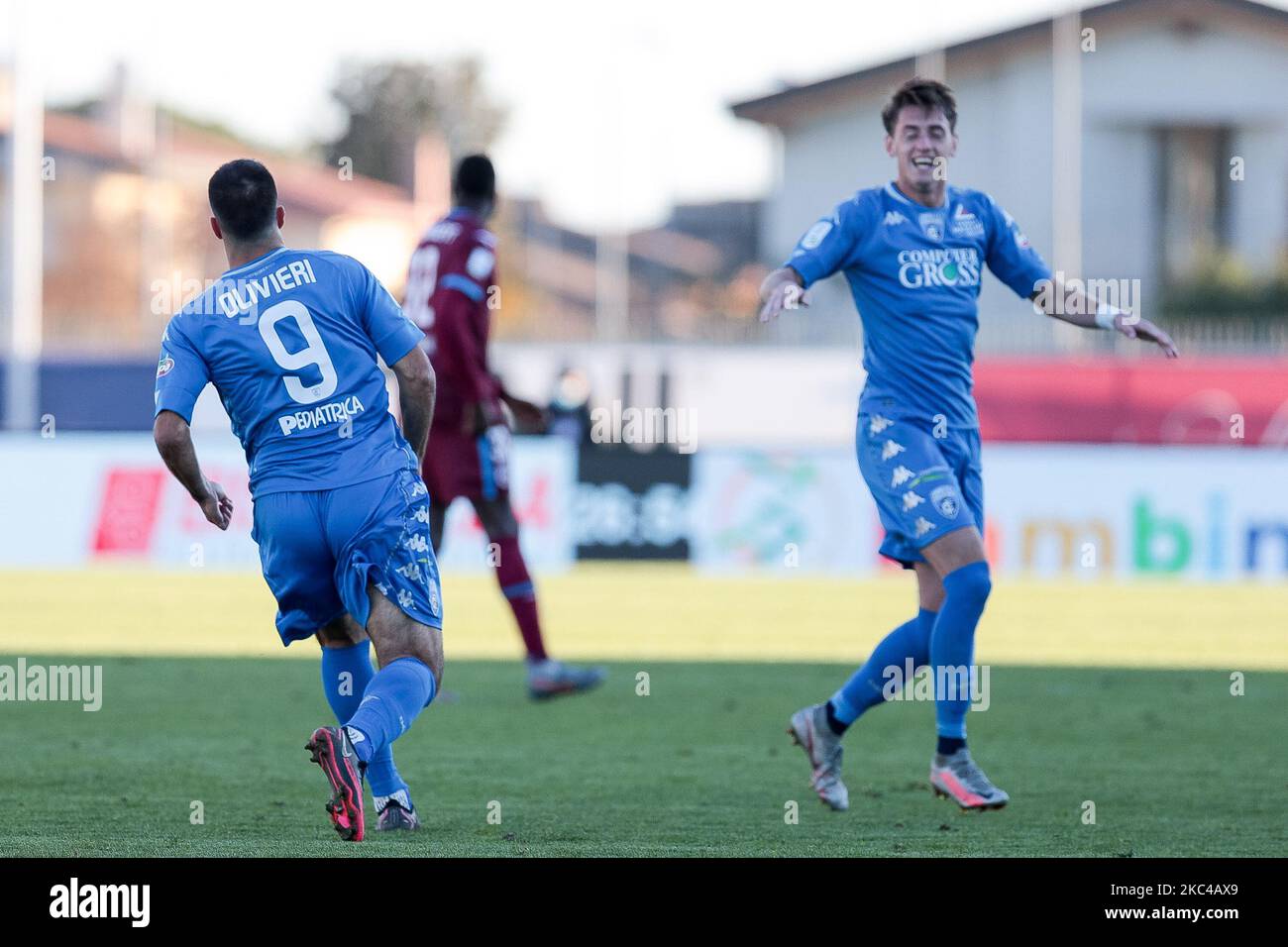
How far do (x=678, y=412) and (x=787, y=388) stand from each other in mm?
1694

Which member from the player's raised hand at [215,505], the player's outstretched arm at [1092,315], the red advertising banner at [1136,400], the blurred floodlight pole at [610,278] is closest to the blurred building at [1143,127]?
the blurred floodlight pole at [610,278]

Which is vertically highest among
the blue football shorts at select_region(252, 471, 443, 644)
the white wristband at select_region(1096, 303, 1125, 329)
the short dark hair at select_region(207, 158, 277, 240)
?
the short dark hair at select_region(207, 158, 277, 240)

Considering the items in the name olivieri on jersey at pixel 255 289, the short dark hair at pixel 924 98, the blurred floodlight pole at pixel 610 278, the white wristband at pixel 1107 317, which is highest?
the blurred floodlight pole at pixel 610 278

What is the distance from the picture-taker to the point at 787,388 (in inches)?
1268

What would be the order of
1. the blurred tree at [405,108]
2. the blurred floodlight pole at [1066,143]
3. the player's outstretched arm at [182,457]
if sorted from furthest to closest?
1. the blurred tree at [405,108]
2. the blurred floodlight pole at [1066,143]
3. the player's outstretched arm at [182,457]

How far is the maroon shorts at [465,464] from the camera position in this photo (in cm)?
1055

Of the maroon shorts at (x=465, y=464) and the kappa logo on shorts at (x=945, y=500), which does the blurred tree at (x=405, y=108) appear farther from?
the kappa logo on shorts at (x=945, y=500)

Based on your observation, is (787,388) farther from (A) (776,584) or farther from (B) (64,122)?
(B) (64,122)

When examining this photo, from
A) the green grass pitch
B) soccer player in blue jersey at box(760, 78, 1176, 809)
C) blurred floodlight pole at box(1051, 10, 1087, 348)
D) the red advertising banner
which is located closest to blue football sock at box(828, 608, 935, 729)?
soccer player in blue jersey at box(760, 78, 1176, 809)

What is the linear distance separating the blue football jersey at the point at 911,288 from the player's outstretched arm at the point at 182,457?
2.32 metres

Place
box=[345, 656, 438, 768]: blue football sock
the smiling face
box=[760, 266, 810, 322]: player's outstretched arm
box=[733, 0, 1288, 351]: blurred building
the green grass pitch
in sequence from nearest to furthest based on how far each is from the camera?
box=[345, 656, 438, 768]: blue football sock < the green grass pitch < box=[760, 266, 810, 322]: player's outstretched arm < the smiling face < box=[733, 0, 1288, 351]: blurred building

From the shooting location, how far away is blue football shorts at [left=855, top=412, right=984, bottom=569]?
7301mm

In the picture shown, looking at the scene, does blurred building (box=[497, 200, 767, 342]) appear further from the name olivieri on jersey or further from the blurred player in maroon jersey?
the name olivieri on jersey

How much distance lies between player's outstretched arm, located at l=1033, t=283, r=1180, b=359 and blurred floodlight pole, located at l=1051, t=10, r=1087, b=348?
30.9 meters
